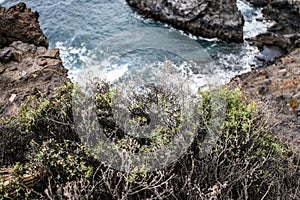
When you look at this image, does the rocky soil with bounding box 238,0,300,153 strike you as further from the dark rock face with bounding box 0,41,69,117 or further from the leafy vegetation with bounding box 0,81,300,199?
the dark rock face with bounding box 0,41,69,117

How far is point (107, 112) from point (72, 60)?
932 cm

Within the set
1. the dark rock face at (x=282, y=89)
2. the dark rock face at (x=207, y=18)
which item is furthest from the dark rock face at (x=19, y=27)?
the dark rock face at (x=207, y=18)

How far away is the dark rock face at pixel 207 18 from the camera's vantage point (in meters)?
15.0

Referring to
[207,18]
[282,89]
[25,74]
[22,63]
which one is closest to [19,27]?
[22,63]

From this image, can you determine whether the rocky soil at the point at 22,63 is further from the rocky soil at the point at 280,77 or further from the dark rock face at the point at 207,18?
the dark rock face at the point at 207,18

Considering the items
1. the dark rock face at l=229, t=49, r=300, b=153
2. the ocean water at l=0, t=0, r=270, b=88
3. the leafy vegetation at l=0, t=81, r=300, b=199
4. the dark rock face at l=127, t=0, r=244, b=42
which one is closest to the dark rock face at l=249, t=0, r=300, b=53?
the ocean water at l=0, t=0, r=270, b=88

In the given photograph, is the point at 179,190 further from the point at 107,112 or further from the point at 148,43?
the point at 148,43

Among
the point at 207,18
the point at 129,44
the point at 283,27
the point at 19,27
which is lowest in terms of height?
the point at 129,44

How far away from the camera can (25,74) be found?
759 cm

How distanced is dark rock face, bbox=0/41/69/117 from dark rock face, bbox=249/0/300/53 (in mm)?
→ 9729

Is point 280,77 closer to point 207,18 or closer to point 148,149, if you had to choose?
point 207,18

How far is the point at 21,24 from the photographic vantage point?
10.6m

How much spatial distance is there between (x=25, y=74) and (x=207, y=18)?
9920 millimetres

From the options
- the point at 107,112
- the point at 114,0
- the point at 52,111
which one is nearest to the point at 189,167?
the point at 107,112
